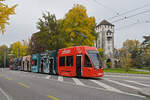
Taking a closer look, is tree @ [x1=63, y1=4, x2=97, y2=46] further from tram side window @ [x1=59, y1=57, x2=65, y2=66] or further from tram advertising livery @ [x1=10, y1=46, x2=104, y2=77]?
tram side window @ [x1=59, y1=57, x2=65, y2=66]

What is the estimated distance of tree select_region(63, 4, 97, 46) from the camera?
34.6 m

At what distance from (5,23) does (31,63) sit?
22350 mm

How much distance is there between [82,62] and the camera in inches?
A: 628

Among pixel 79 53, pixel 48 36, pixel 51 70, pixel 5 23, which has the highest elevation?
pixel 48 36

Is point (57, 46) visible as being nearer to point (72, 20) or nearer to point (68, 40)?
point (68, 40)

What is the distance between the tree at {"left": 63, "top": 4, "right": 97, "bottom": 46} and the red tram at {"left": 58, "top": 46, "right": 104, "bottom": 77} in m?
15.8

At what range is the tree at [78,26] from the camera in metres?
34.6

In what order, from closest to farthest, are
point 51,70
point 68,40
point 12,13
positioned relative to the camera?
point 12,13, point 51,70, point 68,40

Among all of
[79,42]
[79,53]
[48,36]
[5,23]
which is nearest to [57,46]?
[48,36]

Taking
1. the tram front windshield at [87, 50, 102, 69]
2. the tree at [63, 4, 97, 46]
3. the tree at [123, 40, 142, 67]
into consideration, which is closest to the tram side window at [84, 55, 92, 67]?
the tram front windshield at [87, 50, 102, 69]

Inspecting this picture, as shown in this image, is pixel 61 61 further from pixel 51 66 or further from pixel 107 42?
pixel 107 42

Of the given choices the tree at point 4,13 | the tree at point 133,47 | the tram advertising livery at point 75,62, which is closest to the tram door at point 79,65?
the tram advertising livery at point 75,62

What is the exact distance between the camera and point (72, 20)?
116 ft

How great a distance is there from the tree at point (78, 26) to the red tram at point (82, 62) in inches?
624
